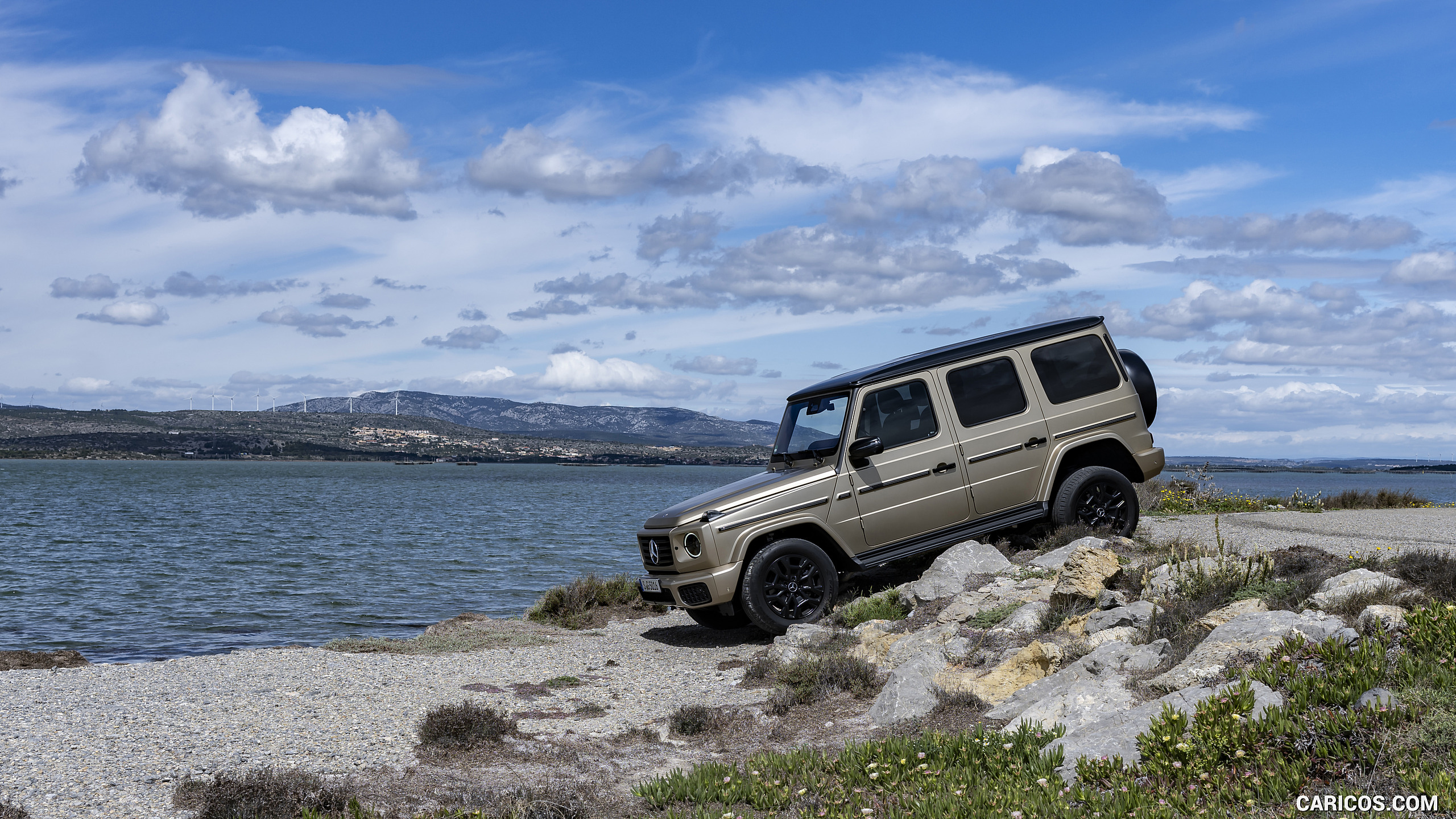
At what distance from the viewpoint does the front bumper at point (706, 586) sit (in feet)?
33.0

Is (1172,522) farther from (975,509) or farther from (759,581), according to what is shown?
(759,581)

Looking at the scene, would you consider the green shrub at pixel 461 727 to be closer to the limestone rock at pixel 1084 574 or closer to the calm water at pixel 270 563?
the limestone rock at pixel 1084 574

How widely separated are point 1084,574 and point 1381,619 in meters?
3.08

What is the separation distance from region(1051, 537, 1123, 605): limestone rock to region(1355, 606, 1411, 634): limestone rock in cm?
265

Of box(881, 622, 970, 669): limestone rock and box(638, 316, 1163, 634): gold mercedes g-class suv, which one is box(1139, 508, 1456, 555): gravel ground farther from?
box(881, 622, 970, 669): limestone rock

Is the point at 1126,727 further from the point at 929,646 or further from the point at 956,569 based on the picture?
the point at 956,569

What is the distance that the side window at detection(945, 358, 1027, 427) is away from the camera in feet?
35.1

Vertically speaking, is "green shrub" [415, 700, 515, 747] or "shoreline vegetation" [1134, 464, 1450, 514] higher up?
"shoreline vegetation" [1134, 464, 1450, 514]

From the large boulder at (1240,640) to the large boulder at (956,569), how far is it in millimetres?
3811

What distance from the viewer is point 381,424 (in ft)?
611

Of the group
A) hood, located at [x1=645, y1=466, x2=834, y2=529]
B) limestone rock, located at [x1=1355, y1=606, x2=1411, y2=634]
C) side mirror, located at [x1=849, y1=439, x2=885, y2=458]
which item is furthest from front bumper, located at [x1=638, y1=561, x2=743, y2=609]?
limestone rock, located at [x1=1355, y1=606, x2=1411, y2=634]

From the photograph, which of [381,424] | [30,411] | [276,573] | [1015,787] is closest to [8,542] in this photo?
[276,573]

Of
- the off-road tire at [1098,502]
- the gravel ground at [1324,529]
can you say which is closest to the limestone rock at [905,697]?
the off-road tire at [1098,502]

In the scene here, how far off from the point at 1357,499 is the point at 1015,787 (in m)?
21.6
